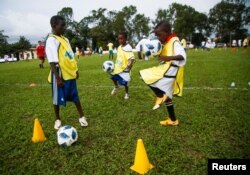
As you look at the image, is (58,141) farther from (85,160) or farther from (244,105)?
(244,105)

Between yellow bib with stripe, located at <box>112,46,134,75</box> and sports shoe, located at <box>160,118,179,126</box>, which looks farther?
yellow bib with stripe, located at <box>112,46,134,75</box>

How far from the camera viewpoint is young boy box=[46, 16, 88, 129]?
4.51 m

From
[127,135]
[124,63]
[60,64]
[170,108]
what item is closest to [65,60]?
[60,64]

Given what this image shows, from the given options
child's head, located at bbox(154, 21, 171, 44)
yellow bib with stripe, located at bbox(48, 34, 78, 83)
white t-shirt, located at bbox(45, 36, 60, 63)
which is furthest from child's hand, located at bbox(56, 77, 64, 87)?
child's head, located at bbox(154, 21, 171, 44)

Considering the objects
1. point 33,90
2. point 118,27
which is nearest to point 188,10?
point 118,27

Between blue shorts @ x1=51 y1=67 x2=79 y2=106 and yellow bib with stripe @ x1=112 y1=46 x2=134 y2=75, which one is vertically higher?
yellow bib with stripe @ x1=112 y1=46 x2=134 y2=75

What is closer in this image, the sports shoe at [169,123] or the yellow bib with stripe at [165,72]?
the yellow bib with stripe at [165,72]

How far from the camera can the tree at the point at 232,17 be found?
81.3 metres

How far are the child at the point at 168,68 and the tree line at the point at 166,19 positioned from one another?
255 ft

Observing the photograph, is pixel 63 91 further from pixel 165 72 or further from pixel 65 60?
pixel 165 72

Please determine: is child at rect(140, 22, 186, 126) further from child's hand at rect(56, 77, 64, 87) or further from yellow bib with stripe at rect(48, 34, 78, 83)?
child's hand at rect(56, 77, 64, 87)

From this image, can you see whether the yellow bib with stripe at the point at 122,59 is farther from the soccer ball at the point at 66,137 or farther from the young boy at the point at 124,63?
the soccer ball at the point at 66,137

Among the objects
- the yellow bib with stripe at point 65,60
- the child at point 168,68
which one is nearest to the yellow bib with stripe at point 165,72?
the child at point 168,68

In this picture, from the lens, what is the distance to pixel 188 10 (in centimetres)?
9062
